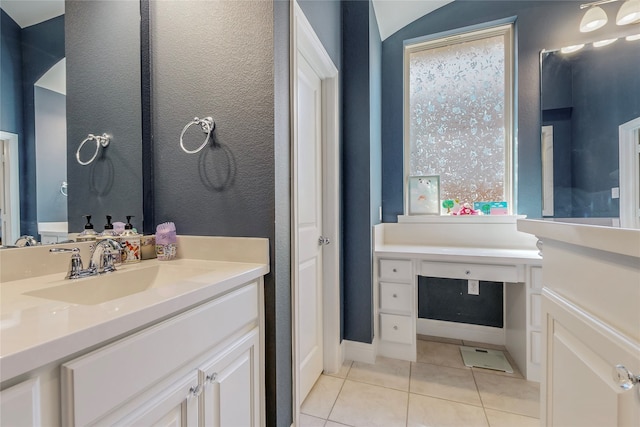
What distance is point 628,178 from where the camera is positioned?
116 centimetres

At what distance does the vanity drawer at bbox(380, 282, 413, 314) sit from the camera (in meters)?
2.10

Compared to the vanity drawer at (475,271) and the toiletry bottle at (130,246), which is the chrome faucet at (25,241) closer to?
the toiletry bottle at (130,246)

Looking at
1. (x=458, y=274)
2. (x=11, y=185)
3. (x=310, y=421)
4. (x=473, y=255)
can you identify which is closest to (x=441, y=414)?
(x=310, y=421)

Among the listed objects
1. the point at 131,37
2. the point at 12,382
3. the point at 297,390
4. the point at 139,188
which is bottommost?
the point at 297,390

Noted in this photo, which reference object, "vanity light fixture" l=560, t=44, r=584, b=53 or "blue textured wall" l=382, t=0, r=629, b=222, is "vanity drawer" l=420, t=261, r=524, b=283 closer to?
"blue textured wall" l=382, t=0, r=629, b=222

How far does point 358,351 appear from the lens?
2139mm

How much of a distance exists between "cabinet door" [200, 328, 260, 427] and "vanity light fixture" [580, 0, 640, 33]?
8.99 feet

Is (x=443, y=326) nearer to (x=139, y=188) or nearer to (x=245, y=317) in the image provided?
(x=245, y=317)

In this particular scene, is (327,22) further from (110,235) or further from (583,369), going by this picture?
(583,369)

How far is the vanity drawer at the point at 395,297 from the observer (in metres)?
2.10

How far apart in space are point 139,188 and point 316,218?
1026 mm

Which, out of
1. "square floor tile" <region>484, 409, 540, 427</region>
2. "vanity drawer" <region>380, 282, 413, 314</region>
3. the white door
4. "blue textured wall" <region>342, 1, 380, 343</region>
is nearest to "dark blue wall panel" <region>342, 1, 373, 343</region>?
"blue textured wall" <region>342, 1, 380, 343</region>

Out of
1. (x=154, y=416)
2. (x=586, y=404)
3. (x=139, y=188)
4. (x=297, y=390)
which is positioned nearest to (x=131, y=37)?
(x=139, y=188)

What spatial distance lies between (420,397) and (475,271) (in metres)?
0.90
